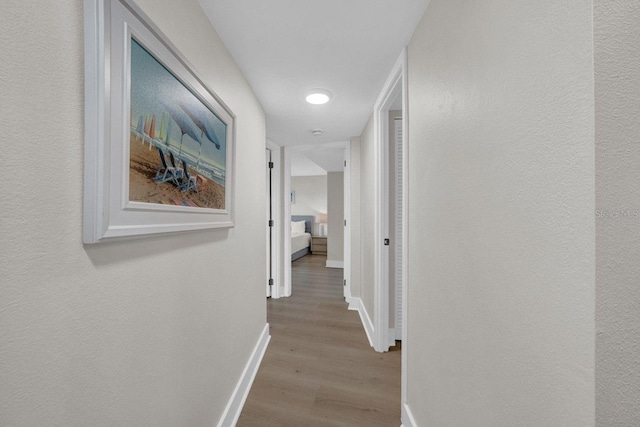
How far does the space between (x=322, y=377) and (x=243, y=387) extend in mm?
587

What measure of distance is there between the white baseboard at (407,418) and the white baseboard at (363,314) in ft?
2.99

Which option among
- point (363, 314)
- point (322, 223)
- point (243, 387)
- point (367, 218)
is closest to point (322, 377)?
point (243, 387)

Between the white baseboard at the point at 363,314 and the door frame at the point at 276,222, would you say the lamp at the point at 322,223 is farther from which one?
the white baseboard at the point at 363,314

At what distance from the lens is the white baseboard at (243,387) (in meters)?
1.42

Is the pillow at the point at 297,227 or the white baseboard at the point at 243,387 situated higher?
the pillow at the point at 297,227

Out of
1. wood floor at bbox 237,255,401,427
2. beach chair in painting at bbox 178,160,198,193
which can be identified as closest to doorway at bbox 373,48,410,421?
wood floor at bbox 237,255,401,427

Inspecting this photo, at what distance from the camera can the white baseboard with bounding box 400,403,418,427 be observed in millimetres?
1356

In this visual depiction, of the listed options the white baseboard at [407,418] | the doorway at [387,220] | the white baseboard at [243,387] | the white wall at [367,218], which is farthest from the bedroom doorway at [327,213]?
the white baseboard at [407,418]

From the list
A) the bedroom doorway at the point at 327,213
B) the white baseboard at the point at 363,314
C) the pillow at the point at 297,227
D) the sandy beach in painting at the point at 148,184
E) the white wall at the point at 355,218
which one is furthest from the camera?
the pillow at the point at 297,227

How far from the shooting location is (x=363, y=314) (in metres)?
2.93

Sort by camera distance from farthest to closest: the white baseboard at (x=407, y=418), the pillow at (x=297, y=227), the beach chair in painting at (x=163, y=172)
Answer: the pillow at (x=297, y=227), the white baseboard at (x=407, y=418), the beach chair in painting at (x=163, y=172)

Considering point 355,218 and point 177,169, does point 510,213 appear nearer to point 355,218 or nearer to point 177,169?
point 177,169

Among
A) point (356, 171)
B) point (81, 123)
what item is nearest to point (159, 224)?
point (81, 123)

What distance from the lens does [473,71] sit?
2.69ft
